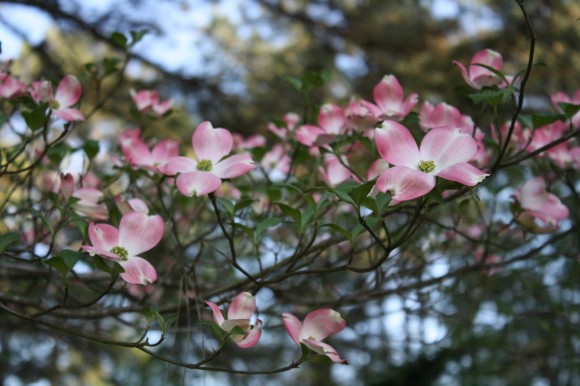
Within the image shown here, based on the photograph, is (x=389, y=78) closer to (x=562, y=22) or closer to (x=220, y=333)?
(x=220, y=333)

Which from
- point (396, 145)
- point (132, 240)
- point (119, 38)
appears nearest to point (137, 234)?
point (132, 240)

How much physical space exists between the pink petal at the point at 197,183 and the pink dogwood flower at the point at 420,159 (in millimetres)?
187

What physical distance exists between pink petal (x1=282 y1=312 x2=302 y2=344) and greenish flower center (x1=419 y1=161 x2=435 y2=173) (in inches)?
9.2

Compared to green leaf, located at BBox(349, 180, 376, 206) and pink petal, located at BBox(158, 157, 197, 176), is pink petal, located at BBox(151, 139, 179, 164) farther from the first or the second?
green leaf, located at BBox(349, 180, 376, 206)

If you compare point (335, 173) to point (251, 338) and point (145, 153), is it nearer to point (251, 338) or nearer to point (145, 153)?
point (145, 153)

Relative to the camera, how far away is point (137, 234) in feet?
2.69

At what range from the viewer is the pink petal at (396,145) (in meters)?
0.71

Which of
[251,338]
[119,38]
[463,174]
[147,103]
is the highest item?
[119,38]

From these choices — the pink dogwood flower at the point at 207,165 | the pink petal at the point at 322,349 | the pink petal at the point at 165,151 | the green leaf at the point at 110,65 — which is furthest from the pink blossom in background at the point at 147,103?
the pink petal at the point at 322,349

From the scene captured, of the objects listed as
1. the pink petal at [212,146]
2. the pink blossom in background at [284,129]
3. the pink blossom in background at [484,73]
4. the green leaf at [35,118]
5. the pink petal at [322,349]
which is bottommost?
the pink petal at [322,349]

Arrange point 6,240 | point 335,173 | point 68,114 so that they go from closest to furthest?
point 6,240
point 68,114
point 335,173

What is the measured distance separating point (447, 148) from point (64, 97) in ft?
2.07

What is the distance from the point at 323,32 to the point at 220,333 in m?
3.16

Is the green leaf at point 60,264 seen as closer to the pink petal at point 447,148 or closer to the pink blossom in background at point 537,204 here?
the pink petal at point 447,148
